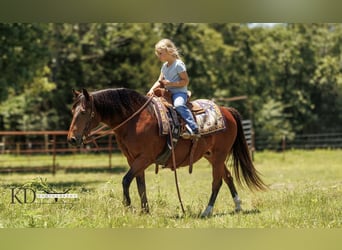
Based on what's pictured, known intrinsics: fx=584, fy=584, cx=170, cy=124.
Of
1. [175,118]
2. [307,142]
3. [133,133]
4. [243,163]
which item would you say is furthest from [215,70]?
[133,133]

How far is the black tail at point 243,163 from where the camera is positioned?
7281 millimetres

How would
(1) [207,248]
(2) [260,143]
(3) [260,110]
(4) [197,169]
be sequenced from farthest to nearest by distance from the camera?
(3) [260,110] → (2) [260,143] → (4) [197,169] → (1) [207,248]

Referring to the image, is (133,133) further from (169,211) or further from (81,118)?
(169,211)

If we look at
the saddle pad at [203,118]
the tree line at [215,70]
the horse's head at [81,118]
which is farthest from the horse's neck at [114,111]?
the tree line at [215,70]

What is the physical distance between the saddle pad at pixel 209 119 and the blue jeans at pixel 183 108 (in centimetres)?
19

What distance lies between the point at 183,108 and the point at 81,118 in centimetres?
115

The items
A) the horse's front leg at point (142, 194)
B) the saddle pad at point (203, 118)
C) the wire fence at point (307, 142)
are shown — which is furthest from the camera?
the wire fence at point (307, 142)

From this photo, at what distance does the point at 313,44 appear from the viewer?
90.6ft

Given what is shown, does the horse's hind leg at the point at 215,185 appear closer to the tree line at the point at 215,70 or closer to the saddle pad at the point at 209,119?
the saddle pad at the point at 209,119

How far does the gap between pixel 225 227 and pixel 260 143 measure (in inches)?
742

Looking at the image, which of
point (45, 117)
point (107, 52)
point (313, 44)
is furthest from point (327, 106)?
point (45, 117)

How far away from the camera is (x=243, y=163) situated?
7285 mm

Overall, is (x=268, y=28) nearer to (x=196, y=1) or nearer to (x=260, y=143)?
(x=260, y=143)

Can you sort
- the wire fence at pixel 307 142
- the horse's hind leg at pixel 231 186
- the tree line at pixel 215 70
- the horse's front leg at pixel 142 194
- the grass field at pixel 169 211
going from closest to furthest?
1. the grass field at pixel 169 211
2. the horse's front leg at pixel 142 194
3. the horse's hind leg at pixel 231 186
4. the tree line at pixel 215 70
5. the wire fence at pixel 307 142
